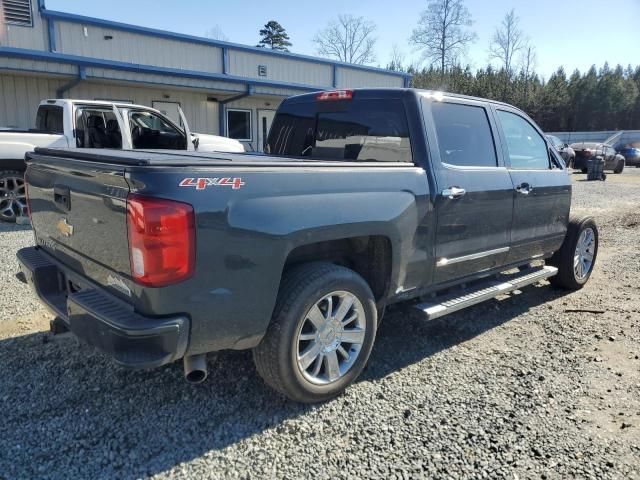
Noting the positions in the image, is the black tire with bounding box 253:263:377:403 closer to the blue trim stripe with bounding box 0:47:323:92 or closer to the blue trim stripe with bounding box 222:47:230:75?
the blue trim stripe with bounding box 0:47:323:92

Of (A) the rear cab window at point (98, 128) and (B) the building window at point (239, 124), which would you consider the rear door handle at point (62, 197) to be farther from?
(B) the building window at point (239, 124)

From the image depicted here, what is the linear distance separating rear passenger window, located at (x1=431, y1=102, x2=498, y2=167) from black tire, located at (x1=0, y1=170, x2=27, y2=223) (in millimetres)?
7398

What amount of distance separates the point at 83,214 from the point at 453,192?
249 centimetres

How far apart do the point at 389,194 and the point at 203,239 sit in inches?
53.7

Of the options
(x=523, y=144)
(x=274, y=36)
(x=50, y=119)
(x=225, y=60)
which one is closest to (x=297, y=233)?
(x=523, y=144)

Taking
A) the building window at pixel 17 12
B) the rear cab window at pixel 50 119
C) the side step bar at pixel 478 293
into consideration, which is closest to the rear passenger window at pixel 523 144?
the side step bar at pixel 478 293

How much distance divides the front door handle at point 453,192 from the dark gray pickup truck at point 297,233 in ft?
0.06

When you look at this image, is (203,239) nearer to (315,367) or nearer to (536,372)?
(315,367)

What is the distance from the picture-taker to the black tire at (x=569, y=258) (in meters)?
5.57

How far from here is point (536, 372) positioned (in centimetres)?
373

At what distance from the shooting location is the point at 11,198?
8.49m

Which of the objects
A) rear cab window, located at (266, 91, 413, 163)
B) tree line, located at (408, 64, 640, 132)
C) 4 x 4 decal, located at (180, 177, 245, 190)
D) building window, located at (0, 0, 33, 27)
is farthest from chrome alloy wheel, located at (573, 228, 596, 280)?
tree line, located at (408, 64, 640, 132)

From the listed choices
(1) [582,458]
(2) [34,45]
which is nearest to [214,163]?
(1) [582,458]

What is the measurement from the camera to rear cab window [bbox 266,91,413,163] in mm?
3867
